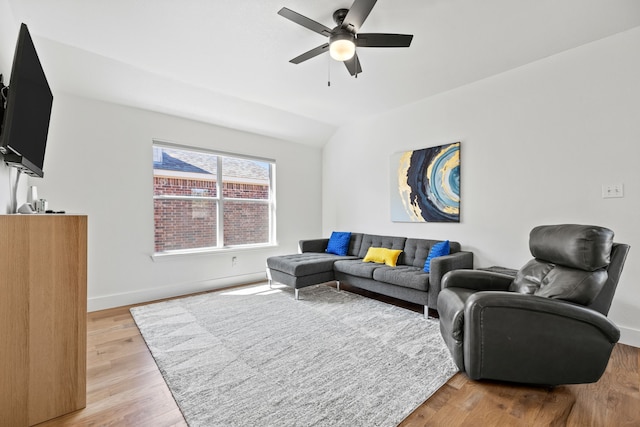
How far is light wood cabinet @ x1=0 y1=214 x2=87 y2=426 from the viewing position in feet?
4.73

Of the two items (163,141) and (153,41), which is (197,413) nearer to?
(153,41)

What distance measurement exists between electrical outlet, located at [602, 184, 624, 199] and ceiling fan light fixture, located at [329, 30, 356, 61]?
2.50 meters

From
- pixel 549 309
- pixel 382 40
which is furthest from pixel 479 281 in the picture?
pixel 382 40

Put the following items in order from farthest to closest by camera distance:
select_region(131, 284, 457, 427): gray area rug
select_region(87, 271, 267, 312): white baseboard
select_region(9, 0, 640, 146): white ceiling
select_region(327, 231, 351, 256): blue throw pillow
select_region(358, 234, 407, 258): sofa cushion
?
select_region(327, 231, 351, 256): blue throw pillow
select_region(358, 234, 407, 258): sofa cushion
select_region(87, 271, 267, 312): white baseboard
select_region(9, 0, 640, 146): white ceiling
select_region(131, 284, 457, 427): gray area rug

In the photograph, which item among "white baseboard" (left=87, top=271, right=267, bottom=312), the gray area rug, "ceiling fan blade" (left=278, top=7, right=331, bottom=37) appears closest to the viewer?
the gray area rug

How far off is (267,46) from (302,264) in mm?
2352

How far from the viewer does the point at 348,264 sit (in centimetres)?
375

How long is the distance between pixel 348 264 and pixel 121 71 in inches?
129

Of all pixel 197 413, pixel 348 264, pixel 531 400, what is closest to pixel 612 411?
pixel 531 400

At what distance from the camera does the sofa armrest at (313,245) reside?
4520mm

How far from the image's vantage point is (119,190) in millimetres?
3441

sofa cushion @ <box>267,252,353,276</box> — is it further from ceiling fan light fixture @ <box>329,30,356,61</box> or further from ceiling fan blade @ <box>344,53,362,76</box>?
ceiling fan light fixture @ <box>329,30,356,61</box>

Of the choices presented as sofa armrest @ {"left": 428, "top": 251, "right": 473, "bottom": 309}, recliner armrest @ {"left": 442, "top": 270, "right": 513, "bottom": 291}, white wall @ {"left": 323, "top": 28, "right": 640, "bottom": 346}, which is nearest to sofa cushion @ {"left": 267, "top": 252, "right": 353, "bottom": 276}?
white wall @ {"left": 323, "top": 28, "right": 640, "bottom": 346}

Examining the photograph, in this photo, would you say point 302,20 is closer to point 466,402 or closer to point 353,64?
point 353,64
